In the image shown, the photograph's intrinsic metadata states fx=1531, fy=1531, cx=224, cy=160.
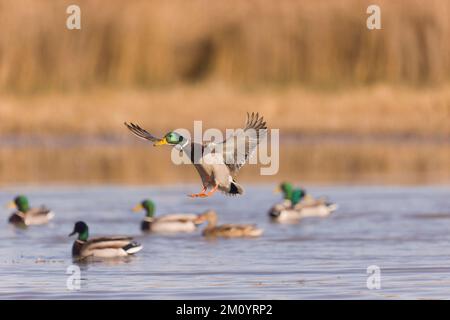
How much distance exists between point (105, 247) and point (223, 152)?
333 cm

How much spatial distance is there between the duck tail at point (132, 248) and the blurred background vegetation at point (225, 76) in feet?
43.9

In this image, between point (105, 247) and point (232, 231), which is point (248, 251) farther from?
point (105, 247)

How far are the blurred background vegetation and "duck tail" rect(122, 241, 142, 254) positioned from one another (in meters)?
13.4

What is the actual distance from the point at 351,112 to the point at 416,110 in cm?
139

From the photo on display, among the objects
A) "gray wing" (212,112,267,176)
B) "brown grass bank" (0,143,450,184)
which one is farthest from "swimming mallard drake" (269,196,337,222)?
"gray wing" (212,112,267,176)

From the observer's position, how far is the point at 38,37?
3472cm

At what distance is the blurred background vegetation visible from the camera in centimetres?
3278

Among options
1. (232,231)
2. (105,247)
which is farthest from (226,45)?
(105,247)

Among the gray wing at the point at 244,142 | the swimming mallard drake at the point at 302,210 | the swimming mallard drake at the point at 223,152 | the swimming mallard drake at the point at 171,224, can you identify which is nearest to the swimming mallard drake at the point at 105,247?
the swimming mallard drake at the point at 171,224

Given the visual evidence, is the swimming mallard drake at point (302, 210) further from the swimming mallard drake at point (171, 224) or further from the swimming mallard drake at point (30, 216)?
the swimming mallard drake at point (30, 216)

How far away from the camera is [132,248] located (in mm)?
18062
